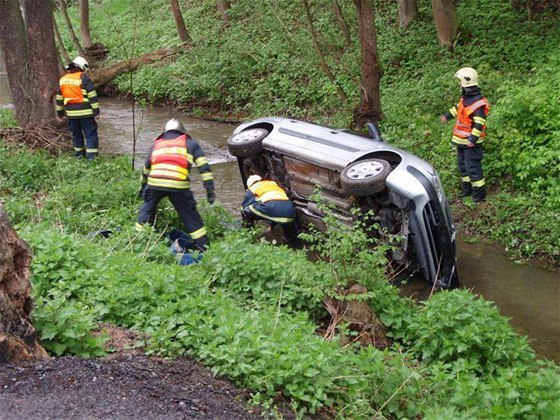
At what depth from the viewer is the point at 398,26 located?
1683cm

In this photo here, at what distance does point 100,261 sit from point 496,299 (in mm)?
4156

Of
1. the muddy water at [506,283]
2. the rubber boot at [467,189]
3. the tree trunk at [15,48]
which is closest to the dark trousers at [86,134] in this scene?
the tree trunk at [15,48]

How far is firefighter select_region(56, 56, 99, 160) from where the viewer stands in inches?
451

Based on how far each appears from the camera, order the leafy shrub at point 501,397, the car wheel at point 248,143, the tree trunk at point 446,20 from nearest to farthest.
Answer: the leafy shrub at point 501,397, the car wheel at point 248,143, the tree trunk at point 446,20

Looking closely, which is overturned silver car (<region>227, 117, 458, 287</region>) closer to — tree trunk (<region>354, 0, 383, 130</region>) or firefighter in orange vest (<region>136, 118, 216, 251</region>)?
firefighter in orange vest (<region>136, 118, 216, 251</region>)

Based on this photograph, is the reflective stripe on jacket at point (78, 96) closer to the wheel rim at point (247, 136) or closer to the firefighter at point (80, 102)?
the firefighter at point (80, 102)

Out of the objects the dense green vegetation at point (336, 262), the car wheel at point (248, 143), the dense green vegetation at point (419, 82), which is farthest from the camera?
the dense green vegetation at point (419, 82)

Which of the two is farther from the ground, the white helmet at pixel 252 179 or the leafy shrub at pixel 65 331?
the leafy shrub at pixel 65 331

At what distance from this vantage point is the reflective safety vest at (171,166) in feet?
26.6

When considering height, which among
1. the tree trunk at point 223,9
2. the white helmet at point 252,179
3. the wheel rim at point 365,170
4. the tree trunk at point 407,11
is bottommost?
the tree trunk at point 223,9

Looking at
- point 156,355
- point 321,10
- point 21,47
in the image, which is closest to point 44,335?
point 156,355

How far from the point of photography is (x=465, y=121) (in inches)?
391

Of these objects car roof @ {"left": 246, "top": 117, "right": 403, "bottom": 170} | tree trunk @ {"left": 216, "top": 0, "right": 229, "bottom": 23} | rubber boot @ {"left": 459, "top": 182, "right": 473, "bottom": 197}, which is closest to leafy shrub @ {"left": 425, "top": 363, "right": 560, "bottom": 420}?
car roof @ {"left": 246, "top": 117, "right": 403, "bottom": 170}

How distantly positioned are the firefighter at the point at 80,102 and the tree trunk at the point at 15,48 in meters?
0.70
